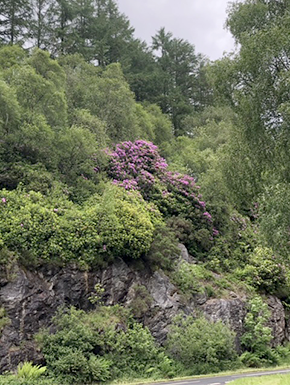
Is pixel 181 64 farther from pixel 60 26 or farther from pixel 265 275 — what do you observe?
pixel 265 275

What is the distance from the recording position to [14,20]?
1374 inches

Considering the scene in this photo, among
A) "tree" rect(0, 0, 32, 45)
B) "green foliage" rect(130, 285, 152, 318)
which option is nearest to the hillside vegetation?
"green foliage" rect(130, 285, 152, 318)

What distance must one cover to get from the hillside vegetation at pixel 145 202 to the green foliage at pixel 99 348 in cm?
5

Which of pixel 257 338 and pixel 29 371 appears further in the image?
pixel 257 338

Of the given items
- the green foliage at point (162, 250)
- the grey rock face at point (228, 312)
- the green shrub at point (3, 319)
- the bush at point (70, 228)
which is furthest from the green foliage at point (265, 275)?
the green shrub at point (3, 319)

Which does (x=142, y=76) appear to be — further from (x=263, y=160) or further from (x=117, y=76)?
(x=263, y=160)

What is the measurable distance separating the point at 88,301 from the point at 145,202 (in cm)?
626

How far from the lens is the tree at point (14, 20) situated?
113ft

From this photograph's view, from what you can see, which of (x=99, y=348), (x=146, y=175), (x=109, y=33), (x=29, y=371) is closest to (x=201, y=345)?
(x=99, y=348)

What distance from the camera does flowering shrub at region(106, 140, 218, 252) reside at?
20781mm

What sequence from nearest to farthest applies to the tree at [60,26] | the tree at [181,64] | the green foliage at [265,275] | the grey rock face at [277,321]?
the grey rock face at [277,321]
the green foliage at [265,275]
the tree at [60,26]
the tree at [181,64]

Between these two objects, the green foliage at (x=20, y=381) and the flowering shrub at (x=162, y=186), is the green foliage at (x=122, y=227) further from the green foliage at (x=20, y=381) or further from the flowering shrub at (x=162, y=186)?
the green foliage at (x=20, y=381)

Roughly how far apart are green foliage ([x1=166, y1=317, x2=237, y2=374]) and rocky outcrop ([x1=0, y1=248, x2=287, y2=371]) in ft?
2.32

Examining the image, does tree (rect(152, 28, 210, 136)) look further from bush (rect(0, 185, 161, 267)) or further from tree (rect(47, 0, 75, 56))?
bush (rect(0, 185, 161, 267))
